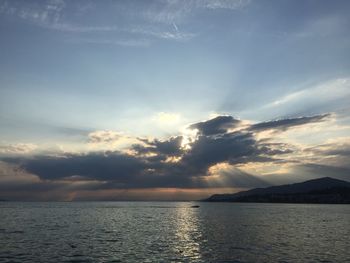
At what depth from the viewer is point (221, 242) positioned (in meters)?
79.3

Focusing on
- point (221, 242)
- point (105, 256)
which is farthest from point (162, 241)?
point (105, 256)

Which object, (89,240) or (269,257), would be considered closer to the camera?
(269,257)

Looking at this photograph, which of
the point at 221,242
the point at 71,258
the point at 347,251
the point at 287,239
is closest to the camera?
the point at 71,258

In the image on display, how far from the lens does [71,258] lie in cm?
5672

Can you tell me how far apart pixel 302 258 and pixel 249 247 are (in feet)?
44.4

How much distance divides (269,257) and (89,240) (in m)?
39.7

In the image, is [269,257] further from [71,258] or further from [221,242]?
[71,258]

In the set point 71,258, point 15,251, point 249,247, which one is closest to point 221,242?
point 249,247

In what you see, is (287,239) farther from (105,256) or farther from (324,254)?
(105,256)

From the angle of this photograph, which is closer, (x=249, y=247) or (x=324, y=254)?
(x=324, y=254)

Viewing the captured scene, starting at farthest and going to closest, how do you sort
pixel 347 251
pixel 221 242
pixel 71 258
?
pixel 221 242, pixel 347 251, pixel 71 258

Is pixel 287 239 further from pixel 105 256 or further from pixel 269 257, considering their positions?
pixel 105 256

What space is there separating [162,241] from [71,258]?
28413 mm

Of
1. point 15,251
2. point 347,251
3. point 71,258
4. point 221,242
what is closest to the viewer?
point 71,258
